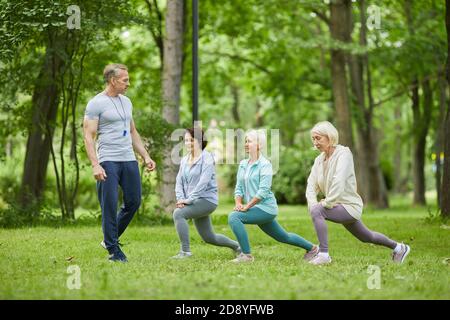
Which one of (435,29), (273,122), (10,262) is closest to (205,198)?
(10,262)

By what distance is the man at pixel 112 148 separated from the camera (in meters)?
8.35

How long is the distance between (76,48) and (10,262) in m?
6.31

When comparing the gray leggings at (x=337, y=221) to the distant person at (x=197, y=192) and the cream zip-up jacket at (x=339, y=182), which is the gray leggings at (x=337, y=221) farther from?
the distant person at (x=197, y=192)

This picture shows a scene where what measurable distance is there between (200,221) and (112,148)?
4.63ft

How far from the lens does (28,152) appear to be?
1638cm

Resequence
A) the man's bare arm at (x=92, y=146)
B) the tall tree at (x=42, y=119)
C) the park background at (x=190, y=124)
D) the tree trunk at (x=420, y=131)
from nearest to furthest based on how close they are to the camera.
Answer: the park background at (x=190, y=124) → the man's bare arm at (x=92, y=146) → the tall tree at (x=42, y=119) → the tree trunk at (x=420, y=131)

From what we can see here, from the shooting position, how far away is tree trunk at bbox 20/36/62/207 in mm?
14367

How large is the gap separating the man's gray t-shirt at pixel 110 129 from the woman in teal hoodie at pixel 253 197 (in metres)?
1.28

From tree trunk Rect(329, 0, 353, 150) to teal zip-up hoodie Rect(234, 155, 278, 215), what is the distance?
12454mm

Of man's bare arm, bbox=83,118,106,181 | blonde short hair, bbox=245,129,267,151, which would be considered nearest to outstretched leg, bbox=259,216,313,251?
blonde short hair, bbox=245,129,267,151

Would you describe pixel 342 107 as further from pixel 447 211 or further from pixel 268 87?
pixel 447 211

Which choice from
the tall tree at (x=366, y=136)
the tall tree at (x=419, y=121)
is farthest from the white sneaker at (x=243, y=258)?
the tall tree at (x=419, y=121)

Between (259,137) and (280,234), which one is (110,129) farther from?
(280,234)

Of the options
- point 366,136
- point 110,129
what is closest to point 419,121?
point 366,136
